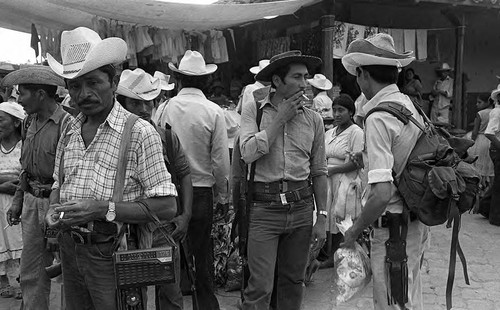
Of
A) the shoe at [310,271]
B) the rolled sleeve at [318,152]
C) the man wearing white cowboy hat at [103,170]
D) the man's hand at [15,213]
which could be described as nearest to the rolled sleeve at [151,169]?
the man wearing white cowboy hat at [103,170]

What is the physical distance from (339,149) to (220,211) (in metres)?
1.50

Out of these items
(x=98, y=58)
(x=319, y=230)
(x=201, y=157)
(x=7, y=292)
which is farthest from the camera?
(x=7, y=292)

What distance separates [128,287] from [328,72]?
616 centimetres

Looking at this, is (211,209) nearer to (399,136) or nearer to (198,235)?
(198,235)

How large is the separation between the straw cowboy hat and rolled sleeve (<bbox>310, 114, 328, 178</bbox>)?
828 millimetres

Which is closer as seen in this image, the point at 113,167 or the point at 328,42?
the point at 113,167

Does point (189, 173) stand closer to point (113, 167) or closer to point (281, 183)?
point (281, 183)

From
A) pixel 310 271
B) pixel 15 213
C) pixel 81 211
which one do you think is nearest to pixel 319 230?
pixel 310 271

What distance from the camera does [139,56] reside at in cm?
822

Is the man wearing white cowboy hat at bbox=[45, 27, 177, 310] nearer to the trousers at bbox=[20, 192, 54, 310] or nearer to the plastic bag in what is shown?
the plastic bag

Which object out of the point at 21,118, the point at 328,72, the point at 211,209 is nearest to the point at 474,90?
the point at 328,72

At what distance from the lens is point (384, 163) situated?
Answer: 2.59 meters

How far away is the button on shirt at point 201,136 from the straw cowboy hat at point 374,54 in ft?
4.98

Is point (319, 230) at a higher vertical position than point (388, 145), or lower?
lower
